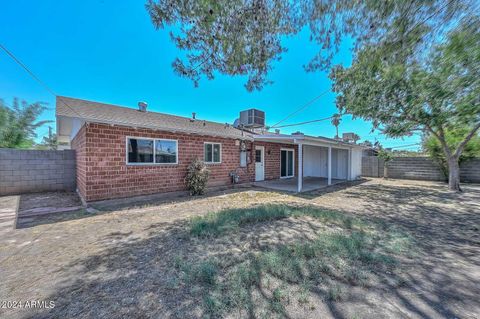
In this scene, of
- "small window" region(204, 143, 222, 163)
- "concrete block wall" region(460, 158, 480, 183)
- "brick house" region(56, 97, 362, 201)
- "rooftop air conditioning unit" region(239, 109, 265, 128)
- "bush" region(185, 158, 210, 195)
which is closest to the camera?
"brick house" region(56, 97, 362, 201)

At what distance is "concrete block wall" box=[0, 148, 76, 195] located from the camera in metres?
8.02

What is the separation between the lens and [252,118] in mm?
12031

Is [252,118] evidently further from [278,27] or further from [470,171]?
[470,171]

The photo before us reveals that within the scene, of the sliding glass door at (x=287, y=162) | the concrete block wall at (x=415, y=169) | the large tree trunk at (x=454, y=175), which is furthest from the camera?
the sliding glass door at (x=287, y=162)

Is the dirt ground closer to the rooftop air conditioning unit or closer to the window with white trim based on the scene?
the window with white trim

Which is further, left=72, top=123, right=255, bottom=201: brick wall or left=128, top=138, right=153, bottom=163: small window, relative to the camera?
left=128, top=138, right=153, bottom=163: small window

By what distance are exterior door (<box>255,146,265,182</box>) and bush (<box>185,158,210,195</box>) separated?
167 inches

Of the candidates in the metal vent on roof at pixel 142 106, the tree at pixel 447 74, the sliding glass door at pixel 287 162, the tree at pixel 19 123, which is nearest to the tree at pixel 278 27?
the tree at pixel 447 74

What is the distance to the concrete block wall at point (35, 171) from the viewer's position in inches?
316

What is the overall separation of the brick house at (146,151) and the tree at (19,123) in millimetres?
5479

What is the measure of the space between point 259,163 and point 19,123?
1838 centimetres

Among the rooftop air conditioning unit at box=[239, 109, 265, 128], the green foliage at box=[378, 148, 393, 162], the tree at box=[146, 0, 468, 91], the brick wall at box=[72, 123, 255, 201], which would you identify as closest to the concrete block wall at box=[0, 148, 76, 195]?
the brick wall at box=[72, 123, 255, 201]

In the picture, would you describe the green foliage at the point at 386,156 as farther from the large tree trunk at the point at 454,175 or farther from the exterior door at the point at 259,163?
the exterior door at the point at 259,163

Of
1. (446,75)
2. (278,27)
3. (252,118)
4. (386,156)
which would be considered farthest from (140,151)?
(386,156)
